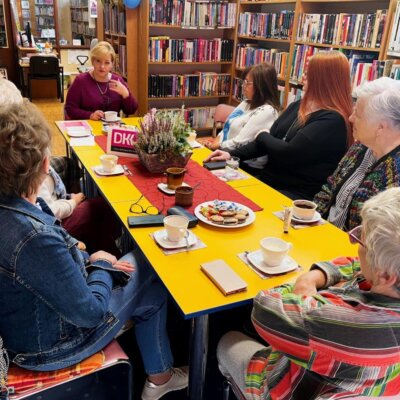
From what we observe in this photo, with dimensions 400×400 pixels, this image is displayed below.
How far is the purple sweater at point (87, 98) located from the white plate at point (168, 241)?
7.18ft

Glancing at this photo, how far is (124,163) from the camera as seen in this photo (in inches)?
93.9

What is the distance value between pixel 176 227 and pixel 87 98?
2406 millimetres

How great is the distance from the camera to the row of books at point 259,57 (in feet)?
13.7

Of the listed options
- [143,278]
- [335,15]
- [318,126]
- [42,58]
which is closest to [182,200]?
[143,278]

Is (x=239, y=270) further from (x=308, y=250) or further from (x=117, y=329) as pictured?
(x=117, y=329)

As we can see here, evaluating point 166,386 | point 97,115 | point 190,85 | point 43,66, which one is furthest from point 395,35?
point 43,66

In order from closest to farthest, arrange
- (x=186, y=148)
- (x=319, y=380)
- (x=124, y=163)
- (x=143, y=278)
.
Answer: (x=319, y=380), (x=143, y=278), (x=186, y=148), (x=124, y=163)

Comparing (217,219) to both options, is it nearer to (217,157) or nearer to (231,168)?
(231,168)

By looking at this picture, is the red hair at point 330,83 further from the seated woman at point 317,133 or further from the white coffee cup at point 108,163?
the white coffee cup at point 108,163

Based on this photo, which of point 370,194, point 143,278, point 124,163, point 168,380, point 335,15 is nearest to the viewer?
point 143,278

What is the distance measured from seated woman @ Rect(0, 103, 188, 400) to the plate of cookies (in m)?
0.51

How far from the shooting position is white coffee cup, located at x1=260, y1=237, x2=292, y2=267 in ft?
4.52

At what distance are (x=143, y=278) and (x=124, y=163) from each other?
101 cm

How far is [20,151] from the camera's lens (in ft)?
3.59
